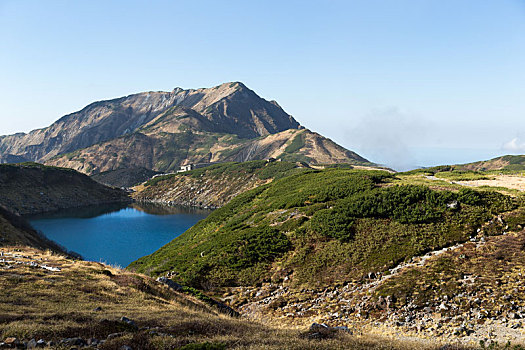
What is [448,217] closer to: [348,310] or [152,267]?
[348,310]

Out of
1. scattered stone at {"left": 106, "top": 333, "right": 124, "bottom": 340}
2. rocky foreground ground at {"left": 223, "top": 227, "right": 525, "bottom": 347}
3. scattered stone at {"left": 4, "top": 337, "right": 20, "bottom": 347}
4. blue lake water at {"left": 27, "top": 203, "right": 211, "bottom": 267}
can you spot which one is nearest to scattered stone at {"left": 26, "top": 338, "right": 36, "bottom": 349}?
scattered stone at {"left": 4, "top": 337, "right": 20, "bottom": 347}

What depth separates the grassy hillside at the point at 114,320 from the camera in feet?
42.4

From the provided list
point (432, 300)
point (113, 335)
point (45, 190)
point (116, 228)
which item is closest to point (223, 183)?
point (116, 228)

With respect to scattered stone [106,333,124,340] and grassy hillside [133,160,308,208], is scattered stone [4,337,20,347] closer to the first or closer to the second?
scattered stone [106,333,124,340]

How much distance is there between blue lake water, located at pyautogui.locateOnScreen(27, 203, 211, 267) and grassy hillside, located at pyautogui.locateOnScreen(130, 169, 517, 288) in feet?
118

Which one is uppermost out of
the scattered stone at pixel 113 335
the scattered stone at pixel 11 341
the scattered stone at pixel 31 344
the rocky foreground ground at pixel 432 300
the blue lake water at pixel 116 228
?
the scattered stone at pixel 11 341

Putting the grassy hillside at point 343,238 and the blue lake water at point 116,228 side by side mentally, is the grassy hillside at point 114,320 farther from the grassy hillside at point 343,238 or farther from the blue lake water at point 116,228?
the blue lake water at point 116,228

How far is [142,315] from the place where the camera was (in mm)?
17375

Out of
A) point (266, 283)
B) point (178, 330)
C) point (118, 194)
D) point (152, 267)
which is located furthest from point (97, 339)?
point (118, 194)

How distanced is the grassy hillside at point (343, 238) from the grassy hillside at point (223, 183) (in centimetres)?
12188

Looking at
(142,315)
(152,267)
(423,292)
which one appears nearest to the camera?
(142,315)

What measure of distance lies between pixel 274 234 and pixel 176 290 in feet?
51.3

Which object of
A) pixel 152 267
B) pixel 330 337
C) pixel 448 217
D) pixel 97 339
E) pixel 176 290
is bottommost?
pixel 152 267

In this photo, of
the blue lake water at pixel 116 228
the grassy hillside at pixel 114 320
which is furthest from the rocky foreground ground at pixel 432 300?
the blue lake water at pixel 116 228
